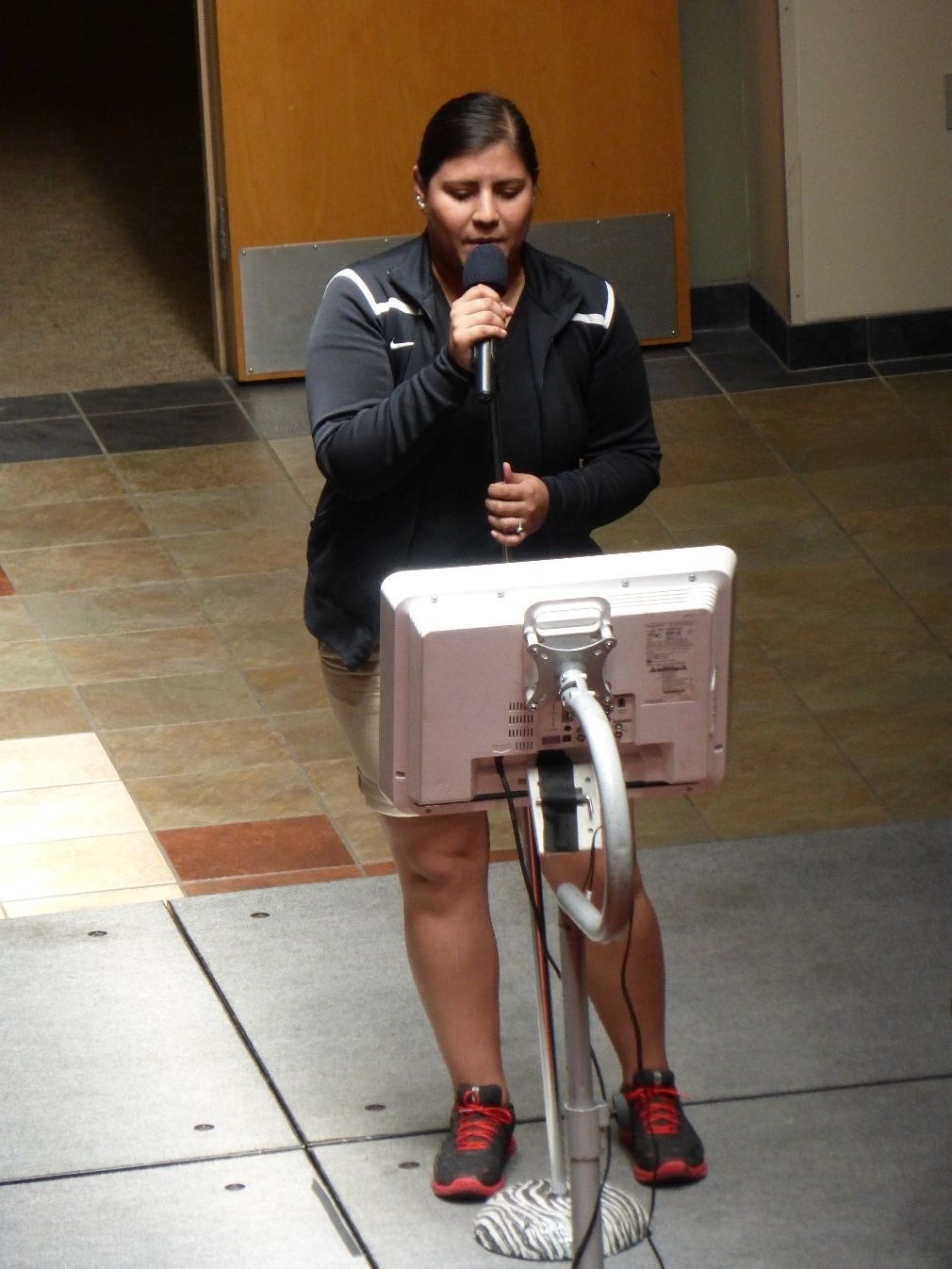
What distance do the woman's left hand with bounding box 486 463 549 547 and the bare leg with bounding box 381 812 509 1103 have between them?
0.48 metres

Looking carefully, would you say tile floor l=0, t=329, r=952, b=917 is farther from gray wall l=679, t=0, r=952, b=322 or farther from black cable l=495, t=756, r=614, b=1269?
black cable l=495, t=756, r=614, b=1269

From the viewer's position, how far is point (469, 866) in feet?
11.1

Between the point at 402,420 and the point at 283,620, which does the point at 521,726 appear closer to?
the point at 402,420

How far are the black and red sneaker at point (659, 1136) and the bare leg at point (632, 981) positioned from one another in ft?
0.09

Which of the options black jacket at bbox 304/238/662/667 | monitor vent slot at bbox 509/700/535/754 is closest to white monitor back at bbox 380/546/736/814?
monitor vent slot at bbox 509/700/535/754

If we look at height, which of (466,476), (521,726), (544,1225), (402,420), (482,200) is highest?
(482,200)

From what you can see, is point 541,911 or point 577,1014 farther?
point 541,911

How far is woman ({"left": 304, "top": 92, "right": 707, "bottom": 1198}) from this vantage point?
3146mm

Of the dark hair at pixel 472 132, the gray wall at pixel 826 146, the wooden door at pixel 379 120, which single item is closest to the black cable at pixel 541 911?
the dark hair at pixel 472 132

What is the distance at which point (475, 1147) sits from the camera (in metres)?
3.44

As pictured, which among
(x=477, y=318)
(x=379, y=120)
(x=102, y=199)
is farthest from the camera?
(x=102, y=199)

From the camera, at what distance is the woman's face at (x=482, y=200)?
10.3ft

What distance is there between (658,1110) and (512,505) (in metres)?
0.99

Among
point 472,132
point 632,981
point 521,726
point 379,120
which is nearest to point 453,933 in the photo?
point 632,981
